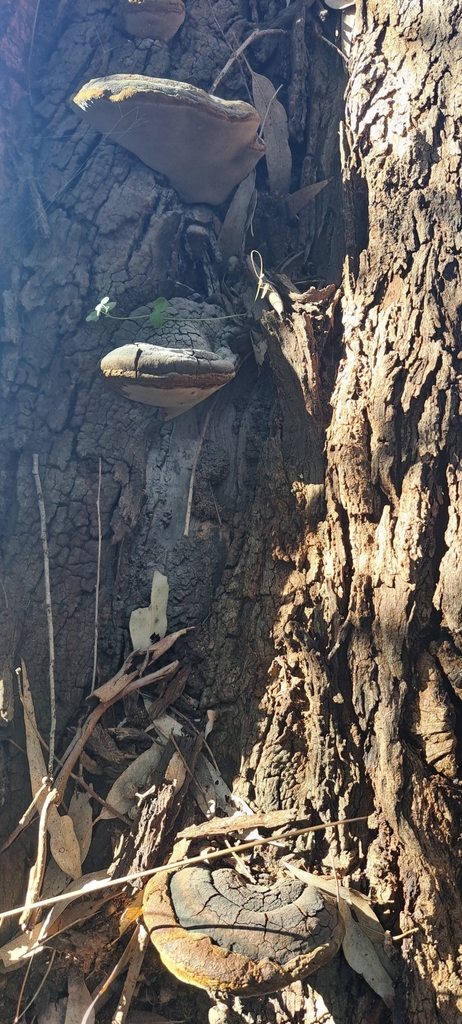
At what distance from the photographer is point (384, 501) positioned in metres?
2.39

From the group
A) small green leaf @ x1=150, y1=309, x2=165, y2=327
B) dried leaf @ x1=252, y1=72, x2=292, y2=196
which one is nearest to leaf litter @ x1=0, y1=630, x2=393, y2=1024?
small green leaf @ x1=150, y1=309, x2=165, y2=327

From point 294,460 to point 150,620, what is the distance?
0.86m

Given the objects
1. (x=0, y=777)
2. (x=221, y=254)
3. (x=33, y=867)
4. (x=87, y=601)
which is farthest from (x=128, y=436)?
(x=33, y=867)

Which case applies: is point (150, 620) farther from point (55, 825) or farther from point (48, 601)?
point (55, 825)

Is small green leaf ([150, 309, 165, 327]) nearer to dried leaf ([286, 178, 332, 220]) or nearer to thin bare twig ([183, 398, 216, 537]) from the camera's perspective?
thin bare twig ([183, 398, 216, 537])

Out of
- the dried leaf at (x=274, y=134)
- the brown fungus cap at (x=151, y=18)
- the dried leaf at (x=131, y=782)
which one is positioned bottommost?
the dried leaf at (x=131, y=782)

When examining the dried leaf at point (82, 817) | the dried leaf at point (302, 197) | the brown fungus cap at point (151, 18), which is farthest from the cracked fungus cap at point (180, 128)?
the dried leaf at point (82, 817)

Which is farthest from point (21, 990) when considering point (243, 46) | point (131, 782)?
point (243, 46)

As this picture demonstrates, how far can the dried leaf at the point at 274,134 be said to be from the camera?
3.41 meters

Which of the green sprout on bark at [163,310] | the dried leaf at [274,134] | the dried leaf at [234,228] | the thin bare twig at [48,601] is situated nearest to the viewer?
the thin bare twig at [48,601]

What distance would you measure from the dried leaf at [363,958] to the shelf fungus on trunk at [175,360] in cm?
184

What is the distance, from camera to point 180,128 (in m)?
2.87

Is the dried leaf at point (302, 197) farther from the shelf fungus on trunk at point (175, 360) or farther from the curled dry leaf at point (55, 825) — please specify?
the curled dry leaf at point (55, 825)

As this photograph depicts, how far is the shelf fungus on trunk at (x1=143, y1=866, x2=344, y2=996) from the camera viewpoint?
5.31 ft
